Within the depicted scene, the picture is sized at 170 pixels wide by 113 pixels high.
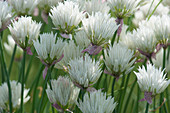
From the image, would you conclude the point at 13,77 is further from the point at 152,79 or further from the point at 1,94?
the point at 152,79

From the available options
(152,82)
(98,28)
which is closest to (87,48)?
(98,28)

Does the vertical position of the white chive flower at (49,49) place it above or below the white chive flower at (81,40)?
below

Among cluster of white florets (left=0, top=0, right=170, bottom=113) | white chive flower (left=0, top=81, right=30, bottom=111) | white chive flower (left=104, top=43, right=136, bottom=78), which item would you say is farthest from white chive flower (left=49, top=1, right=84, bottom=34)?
white chive flower (left=0, top=81, right=30, bottom=111)

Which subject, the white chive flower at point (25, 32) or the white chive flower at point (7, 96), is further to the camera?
the white chive flower at point (7, 96)

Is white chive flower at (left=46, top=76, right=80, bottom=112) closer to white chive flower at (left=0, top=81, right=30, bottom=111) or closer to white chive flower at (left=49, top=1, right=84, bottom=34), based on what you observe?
white chive flower at (left=49, top=1, right=84, bottom=34)

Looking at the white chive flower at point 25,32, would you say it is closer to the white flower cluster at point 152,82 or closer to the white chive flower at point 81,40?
the white chive flower at point 81,40

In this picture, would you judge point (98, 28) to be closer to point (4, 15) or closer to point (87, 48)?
point (87, 48)

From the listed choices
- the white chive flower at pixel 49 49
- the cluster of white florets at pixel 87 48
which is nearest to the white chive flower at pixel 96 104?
the cluster of white florets at pixel 87 48
